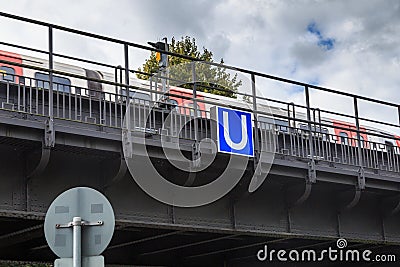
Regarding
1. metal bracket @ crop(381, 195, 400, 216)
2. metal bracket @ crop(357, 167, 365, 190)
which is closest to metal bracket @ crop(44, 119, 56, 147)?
metal bracket @ crop(357, 167, 365, 190)

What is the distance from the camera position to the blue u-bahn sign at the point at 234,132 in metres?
15.9

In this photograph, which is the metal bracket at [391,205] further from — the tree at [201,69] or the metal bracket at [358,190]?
the tree at [201,69]

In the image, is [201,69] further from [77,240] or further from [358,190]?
[77,240]

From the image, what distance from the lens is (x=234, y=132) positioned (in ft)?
53.5

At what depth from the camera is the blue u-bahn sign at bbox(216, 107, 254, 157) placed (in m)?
15.9

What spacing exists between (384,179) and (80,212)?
43.4ft

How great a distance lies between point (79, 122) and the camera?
14.1m

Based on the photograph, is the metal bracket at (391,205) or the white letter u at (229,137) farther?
the metal bracket at (391,205)

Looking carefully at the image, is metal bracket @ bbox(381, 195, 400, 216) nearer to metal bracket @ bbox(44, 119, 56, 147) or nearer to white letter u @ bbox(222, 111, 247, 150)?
white letter u @ bbox(222, 111, 247, 150)

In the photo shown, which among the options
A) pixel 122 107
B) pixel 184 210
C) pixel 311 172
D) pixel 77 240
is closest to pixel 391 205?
pixel 311 172

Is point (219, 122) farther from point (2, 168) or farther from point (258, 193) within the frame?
point (2, 168)

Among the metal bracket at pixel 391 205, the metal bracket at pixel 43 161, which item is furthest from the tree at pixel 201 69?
the metal bracket at pixel 43 161

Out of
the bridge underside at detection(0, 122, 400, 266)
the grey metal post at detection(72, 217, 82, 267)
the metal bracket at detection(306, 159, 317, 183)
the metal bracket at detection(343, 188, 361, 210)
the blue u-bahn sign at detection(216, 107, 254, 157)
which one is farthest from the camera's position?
the metal bracket at detection(343, 188, 361, 210)

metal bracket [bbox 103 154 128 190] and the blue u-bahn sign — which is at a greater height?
the blue u-bahn sign
